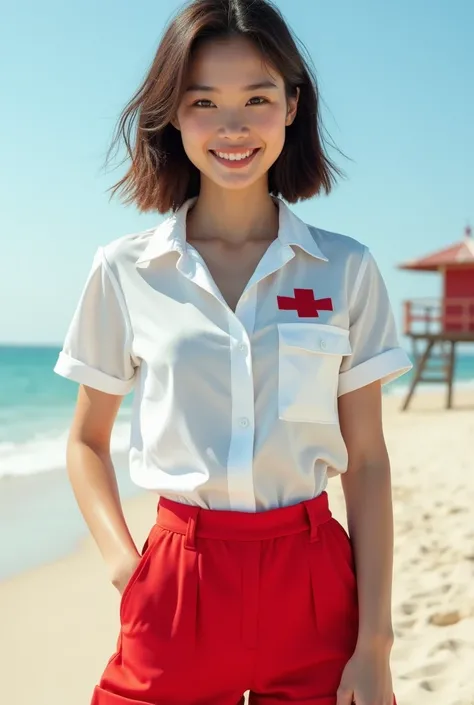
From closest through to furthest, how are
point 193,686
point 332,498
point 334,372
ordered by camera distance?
point 193,686
point 334,372
point 332,498

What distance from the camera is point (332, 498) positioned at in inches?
312

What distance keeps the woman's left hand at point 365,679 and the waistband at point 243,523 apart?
253mm

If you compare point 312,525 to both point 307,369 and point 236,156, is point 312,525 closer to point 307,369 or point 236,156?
point 307,369

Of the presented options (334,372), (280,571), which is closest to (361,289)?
(334,372)

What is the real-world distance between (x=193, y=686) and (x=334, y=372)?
2.38 feet

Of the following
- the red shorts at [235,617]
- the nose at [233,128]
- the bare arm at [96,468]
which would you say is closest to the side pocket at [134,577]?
the red shorts at [235,617]

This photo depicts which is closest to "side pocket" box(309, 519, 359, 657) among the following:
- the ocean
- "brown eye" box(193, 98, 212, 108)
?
"brown eye" box(193, 98, 212, 108)

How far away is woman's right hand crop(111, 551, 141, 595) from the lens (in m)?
1.81

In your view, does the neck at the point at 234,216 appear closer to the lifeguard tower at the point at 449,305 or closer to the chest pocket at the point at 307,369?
the chest pocket at the point at 307,369

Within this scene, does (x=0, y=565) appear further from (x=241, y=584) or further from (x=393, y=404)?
(x=393, y=404)

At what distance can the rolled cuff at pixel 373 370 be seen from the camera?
1872 millimetres

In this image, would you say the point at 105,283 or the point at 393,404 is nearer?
the point at 105,283

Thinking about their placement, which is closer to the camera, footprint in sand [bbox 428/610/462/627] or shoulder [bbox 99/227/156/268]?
shoulder [bbox 99/227/156/268]

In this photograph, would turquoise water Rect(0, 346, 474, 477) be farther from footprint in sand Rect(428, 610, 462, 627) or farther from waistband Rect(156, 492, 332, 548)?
waistband Rect(156, 492, 332, 548)
